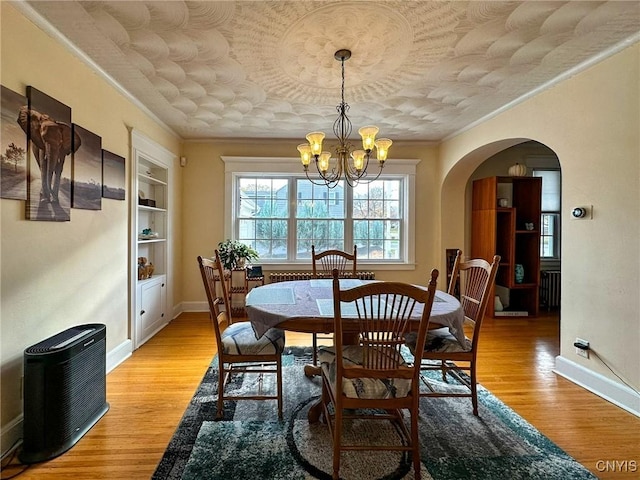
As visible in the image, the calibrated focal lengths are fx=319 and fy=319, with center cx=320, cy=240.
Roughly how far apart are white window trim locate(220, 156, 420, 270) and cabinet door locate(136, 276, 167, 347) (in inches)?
47.4

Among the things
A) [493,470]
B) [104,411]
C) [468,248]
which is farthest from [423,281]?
[104,411]

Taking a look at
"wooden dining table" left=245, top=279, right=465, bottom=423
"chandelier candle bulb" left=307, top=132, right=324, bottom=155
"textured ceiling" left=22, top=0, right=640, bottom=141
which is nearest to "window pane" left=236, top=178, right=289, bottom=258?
"textured ceiling" left=22, top=0, right=640, bottom=141

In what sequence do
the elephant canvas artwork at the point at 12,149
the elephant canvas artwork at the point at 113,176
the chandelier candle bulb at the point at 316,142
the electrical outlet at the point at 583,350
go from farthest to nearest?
the elephant canvas artwork at the point at 113,176 → the electrical outlet at the point at 583,350 → the chandelier candle bulb at the point at 316,142 → the elephant canvas artwork at the point at 12,149

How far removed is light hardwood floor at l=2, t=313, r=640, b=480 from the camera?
1707mm

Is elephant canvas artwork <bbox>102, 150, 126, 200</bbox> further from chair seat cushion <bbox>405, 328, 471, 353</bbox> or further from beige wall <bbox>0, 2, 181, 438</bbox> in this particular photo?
chair seat cushion <bbox>405, 328, 471, 353</bbox>

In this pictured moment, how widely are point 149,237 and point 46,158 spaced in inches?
71.0

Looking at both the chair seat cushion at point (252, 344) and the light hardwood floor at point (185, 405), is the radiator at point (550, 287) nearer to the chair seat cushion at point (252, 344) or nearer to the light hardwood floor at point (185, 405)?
the light hardwood floor at point (185, 405)

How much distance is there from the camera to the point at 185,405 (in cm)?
226

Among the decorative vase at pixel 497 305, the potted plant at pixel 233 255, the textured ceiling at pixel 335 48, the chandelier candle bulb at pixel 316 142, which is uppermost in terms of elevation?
the textured ceiling at pixel 335 48

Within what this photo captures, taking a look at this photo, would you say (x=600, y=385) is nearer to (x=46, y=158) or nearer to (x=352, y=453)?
(x=352, y=453)

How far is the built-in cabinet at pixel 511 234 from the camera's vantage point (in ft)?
14.6

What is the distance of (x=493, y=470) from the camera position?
5.46 feet

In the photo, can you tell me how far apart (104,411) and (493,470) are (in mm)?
2406

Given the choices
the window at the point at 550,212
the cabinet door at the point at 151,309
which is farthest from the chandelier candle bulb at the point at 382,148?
the window at the point at 550,212
